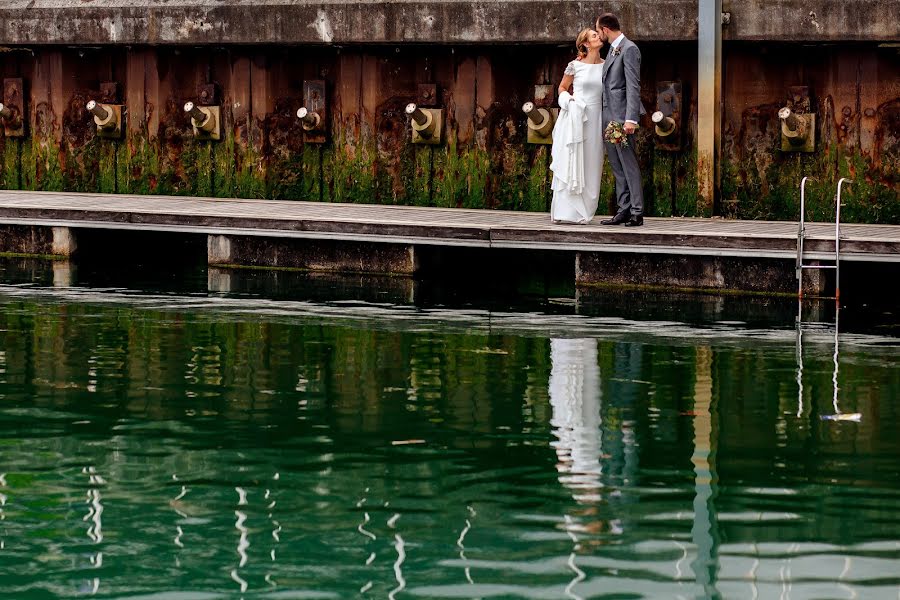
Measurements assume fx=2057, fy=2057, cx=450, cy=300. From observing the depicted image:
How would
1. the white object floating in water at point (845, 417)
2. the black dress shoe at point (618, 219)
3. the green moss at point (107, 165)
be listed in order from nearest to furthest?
1. the white object floating in water at point (845, 417)
2. the black dress shoe at point (618, 219)
3. the green moss at point (107, 165)

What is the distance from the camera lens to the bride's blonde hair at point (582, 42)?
52.0 ft

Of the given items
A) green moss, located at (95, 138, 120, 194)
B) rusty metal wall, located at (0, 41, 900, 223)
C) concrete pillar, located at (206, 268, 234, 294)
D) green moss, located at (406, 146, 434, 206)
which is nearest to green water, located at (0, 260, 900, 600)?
concrete pillar, located at (206, 268, 234, 294)

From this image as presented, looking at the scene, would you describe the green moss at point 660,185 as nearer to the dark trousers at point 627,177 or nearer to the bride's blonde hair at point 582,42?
the dark trousers at point 627,177

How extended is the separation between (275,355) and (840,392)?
130 inches

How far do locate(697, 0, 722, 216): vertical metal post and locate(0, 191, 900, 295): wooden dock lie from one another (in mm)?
345

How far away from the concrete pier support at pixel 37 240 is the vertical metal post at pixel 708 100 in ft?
17.8

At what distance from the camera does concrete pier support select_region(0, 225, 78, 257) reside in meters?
17.8

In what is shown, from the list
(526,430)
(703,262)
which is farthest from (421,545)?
(703,262)

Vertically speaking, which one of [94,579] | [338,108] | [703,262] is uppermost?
[338,108]

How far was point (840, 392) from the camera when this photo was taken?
412 inches

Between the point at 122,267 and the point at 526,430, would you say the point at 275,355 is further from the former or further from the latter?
the point at 122,267

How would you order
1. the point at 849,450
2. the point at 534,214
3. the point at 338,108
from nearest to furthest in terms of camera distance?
1. the point at 849,450
2. the point at 534,214
3. the point at 338,108

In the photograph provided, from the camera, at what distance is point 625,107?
1570cm

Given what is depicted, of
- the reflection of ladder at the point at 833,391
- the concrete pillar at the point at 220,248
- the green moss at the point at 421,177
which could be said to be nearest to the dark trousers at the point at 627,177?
→ the green moss at the point at 421,177
